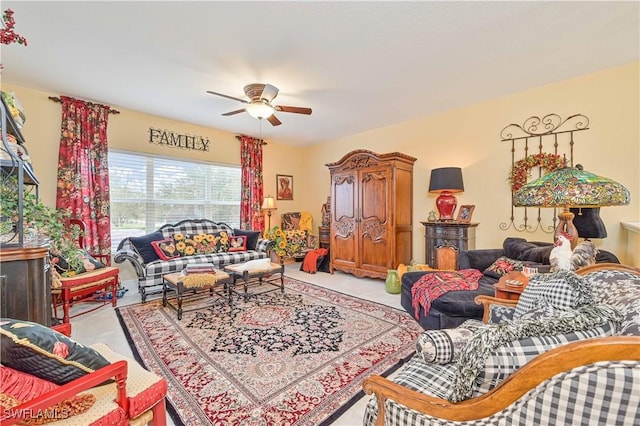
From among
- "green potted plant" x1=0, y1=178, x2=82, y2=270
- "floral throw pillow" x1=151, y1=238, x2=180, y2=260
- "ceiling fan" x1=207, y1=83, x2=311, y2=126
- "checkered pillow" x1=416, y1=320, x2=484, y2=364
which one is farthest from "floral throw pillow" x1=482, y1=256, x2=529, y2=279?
"green potted plant" x1=0, y1=178, x2=82, y2=270

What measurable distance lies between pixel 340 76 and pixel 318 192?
3343 mm

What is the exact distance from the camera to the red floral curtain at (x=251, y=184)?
17.6 feet

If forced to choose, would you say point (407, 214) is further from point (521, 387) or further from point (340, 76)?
point (521, 387)

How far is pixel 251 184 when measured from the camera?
5.43 meters

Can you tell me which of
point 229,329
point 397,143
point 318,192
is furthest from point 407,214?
point 229,329

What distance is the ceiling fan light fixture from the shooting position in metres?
2.99

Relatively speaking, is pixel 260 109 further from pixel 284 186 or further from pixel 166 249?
pixel 284 186

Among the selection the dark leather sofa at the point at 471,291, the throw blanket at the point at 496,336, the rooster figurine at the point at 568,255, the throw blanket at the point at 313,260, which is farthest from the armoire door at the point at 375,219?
the throw blanket at the point at 496,336

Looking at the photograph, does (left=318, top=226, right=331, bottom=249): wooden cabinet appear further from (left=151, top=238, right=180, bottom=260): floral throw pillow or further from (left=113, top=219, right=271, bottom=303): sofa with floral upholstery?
(left=151, top=238, right=180, bottom=260): floral throw pillow

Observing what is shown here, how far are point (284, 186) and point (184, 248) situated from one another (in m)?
2.74

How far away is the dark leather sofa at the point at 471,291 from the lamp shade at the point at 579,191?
3.51 feet

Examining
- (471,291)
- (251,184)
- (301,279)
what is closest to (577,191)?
(471,291)

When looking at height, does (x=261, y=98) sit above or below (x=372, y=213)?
above

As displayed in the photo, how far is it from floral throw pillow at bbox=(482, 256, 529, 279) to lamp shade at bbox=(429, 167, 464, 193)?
116 centimetres
